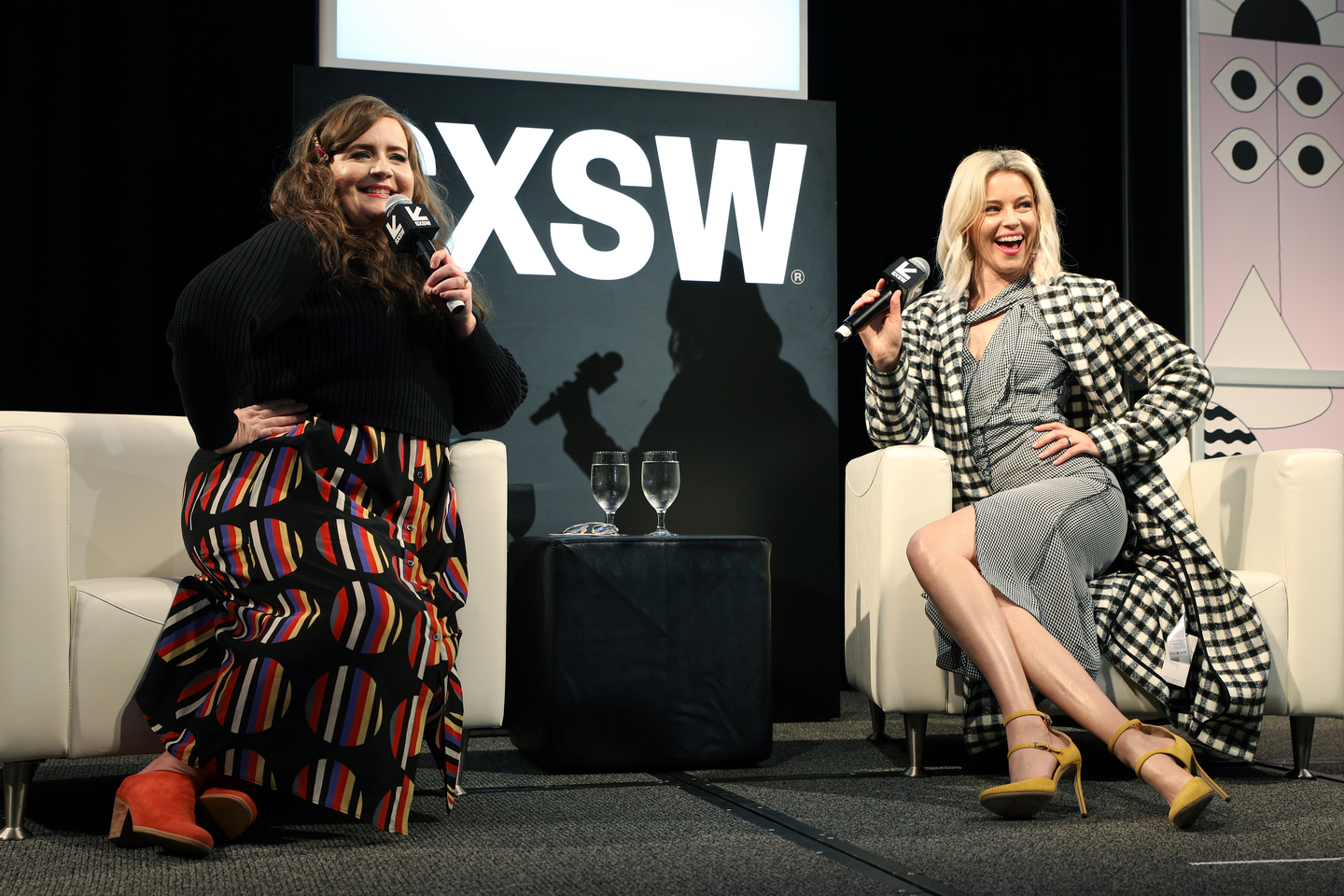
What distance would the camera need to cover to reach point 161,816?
1.57 metres

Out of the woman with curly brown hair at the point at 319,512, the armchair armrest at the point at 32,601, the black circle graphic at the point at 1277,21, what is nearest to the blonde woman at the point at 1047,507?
the woman with curly brown hair at the point at 319,512

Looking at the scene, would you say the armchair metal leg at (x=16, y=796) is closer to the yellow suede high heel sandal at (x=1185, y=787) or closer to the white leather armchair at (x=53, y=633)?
the white leather armchair at (x=53, y=633)

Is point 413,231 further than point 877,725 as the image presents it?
No

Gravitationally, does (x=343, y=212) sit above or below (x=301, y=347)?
above

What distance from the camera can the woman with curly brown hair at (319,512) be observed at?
1.63 meters

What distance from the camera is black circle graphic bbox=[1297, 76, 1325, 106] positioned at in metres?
4.26

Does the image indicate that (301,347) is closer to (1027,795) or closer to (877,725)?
(1027,795)

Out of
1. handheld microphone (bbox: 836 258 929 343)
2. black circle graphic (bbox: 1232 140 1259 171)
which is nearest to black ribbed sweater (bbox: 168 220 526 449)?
handheld microphone (bbox: 836 258 929 343)

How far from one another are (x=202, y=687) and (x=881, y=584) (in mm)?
1269

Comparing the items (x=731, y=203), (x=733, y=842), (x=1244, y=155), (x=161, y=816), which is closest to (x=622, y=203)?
(x=731, y=203)

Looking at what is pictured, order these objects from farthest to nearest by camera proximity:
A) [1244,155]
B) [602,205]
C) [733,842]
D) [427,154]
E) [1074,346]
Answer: [1244,155] < [602,205] < [427,154] < [1074,346] < [733,842]

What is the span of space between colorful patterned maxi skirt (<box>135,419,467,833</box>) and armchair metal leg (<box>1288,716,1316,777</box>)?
160 centimetres

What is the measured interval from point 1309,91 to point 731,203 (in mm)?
2506

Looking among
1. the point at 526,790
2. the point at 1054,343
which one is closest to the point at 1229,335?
the point at 1054,343
